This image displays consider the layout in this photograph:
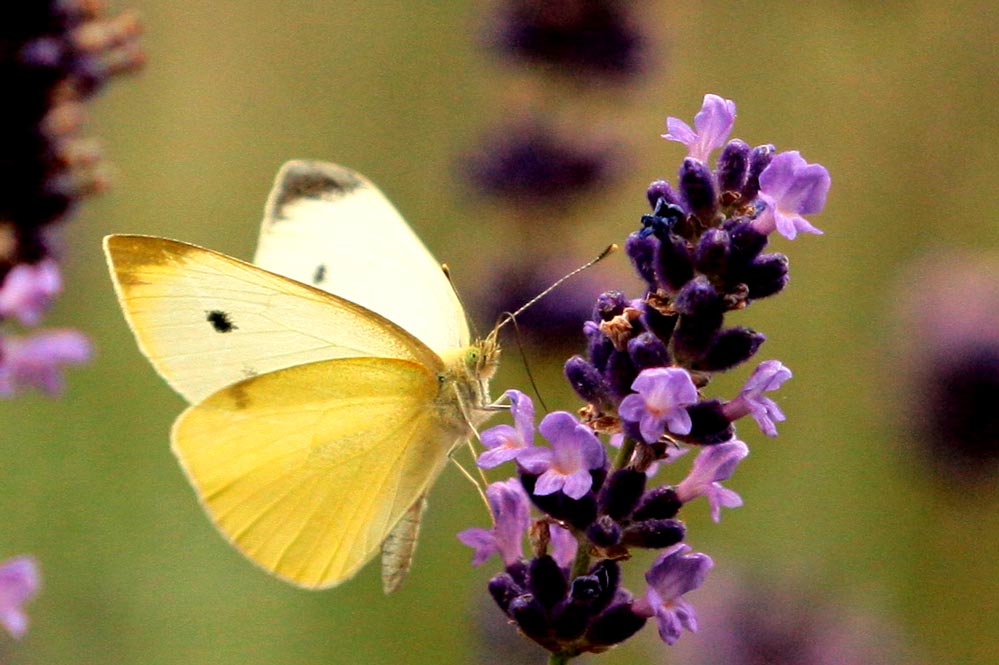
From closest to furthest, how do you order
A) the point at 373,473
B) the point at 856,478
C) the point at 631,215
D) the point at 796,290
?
the point at 373,473 → the point at 856,478 → the point at 796,290 → the point at 631,215

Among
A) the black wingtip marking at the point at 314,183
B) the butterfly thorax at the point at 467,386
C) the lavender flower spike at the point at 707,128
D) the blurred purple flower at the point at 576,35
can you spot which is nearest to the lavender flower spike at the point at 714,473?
the lavender flower spike at the point at 707,128

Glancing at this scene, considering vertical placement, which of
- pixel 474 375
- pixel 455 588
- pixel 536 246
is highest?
pixel 474 375

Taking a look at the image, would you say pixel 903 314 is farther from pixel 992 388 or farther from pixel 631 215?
pixel 631 215

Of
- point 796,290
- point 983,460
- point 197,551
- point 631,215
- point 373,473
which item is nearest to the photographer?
point 373,473

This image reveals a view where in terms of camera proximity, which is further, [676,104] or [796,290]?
[676,104]

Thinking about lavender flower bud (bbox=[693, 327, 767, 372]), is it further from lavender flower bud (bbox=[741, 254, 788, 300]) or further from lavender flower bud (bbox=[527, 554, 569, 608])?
lavender flower bud (bbox=[527, 554, 569, 608])

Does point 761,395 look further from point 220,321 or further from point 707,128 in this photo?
point 220,321

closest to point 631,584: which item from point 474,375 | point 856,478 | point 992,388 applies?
point 856,478
